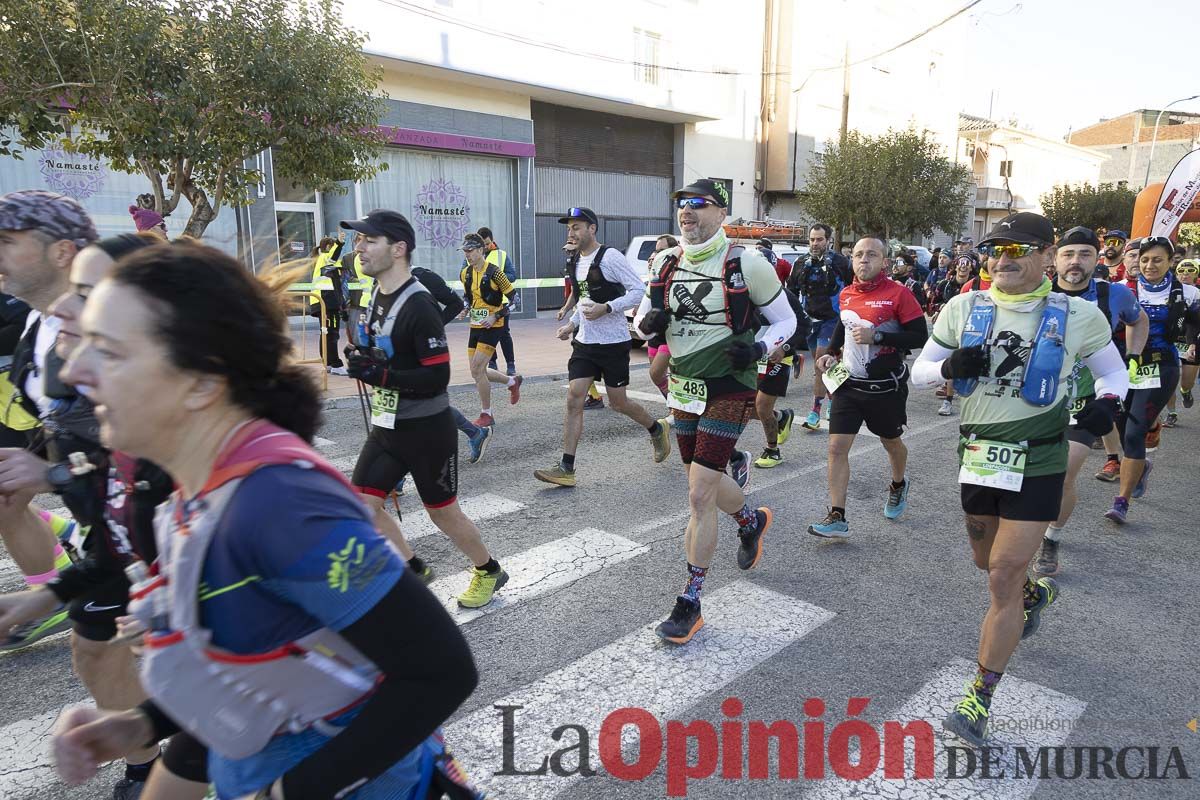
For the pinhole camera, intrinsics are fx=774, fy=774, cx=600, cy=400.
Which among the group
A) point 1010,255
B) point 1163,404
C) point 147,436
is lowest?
point 1163,404

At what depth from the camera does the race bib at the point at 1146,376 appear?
18.8 ft

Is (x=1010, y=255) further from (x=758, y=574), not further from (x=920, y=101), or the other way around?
(x=920, y=101)

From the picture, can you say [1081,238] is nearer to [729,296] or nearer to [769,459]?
[729,296]

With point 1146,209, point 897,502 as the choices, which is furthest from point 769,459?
point 1146,209

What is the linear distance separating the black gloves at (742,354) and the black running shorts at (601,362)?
9.03 feet

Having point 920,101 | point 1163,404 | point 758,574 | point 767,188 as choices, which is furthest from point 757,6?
point 758,574

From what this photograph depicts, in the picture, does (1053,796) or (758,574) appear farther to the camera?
(758,574)

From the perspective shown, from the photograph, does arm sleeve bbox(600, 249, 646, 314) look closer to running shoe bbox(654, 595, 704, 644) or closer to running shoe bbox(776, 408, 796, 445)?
running shoe bbox(776, 408, 796, 445)

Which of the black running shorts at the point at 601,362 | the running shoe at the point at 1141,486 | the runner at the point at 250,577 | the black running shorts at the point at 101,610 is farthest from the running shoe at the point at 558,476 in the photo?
the runner at the point at 250,577

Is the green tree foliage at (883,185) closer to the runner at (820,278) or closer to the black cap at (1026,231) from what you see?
the runner at (820,278)

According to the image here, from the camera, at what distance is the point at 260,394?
131cm

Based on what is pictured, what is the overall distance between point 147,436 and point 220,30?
27.7ft

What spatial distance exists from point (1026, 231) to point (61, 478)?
3.50 metres

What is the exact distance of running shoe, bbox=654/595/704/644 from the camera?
12.4ft
